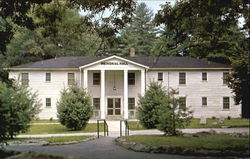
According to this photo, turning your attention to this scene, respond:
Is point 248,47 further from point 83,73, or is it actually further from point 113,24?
point 83,73

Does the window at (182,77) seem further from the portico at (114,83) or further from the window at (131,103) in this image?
the window at (131,103)

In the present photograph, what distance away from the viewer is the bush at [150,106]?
22156mm

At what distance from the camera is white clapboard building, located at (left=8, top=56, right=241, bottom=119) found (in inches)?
1326

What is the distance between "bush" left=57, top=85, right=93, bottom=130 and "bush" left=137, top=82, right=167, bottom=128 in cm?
359

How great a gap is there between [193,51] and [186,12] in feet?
6.23

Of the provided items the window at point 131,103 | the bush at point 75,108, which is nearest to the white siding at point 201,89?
the window at point 131,103

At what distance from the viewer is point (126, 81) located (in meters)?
33.2

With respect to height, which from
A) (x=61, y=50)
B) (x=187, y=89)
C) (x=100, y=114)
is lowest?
(x=100, y=114)

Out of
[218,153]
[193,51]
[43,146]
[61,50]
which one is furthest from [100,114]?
[218,153]

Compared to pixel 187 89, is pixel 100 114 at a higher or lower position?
lower

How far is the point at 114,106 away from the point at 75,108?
13.2 metres

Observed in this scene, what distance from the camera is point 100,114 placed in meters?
33.5

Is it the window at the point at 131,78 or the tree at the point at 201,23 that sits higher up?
the tree at the point at 201,23

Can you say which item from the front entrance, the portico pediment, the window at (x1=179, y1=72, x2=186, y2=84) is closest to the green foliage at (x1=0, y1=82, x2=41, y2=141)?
the portico pediment
